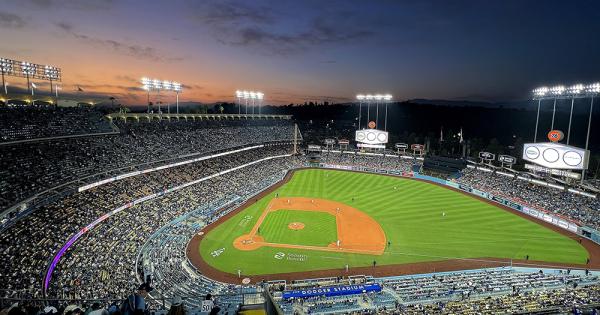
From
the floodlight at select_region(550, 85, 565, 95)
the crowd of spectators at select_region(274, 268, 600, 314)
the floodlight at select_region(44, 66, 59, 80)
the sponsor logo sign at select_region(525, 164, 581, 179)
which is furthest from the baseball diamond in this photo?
the floodlight at select_region(44, 66, 59, 80)

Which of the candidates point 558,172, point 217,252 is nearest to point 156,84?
point 217,252

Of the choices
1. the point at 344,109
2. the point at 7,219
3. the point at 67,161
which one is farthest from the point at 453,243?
the point at 344,109

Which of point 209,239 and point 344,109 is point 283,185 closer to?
point 209,239

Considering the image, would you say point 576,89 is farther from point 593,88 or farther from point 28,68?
point 28,68

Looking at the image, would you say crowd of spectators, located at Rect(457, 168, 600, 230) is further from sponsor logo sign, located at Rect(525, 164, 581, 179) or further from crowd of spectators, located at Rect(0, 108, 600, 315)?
sponsor logo sign, located at Rect(525, 164, 581, 179)

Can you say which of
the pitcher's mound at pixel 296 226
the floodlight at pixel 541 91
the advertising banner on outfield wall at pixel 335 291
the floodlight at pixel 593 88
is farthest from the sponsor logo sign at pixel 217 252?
the floodlight at pixel 541 91
